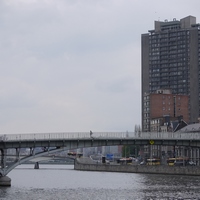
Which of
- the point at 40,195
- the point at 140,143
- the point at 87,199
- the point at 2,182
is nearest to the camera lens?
the point at 87,199

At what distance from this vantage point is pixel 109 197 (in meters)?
82.9

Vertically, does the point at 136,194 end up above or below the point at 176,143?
below

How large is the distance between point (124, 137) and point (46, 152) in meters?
15.3

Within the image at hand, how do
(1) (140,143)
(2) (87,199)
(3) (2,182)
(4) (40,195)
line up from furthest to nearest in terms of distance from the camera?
(1) (140,143) < (3) (2,182) < (4) (40,195) < (2) (87,199)

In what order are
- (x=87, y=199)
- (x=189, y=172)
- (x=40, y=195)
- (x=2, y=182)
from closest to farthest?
1. (x=87, y=199)
2. (x=40, y=195)
3. (x=2, y=182)
4. (x=189, y=172)

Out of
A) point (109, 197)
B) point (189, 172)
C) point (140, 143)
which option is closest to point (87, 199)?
point (109, 197)

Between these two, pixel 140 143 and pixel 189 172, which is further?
pixel 189 172

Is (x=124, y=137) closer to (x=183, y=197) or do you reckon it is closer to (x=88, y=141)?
(x=88, y=141)

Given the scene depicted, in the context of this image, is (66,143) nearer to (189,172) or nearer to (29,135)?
(29,135)

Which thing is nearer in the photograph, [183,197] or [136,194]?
[183,197]

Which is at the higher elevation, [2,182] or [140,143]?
[140,143]

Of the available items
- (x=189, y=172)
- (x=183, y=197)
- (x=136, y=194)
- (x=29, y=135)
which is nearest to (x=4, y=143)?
(x=29, y=135)

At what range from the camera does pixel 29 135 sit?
106m

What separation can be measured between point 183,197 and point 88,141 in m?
29.0
